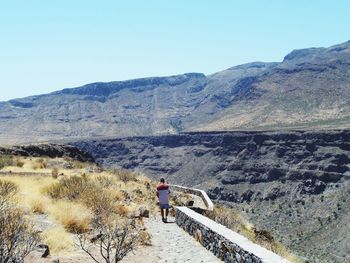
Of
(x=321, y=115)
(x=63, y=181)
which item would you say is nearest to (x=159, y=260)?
(x=63, y=181)

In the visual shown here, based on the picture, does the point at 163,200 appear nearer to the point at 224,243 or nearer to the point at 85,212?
the point at 85,212

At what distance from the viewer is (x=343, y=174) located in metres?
111

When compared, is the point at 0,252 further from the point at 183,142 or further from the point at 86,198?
the point at 183,142

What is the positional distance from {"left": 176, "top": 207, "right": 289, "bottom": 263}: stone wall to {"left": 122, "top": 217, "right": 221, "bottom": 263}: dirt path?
194 millimetres

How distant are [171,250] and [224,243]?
2.55 meters

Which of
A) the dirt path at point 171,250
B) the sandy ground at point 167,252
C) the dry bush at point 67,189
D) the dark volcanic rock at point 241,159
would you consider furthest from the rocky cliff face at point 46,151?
the dark volcanic rock at point 241,159

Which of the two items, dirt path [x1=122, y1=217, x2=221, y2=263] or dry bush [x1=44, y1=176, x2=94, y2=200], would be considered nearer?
dirt path [x1=122, y1=217, x2=221, y2=263]

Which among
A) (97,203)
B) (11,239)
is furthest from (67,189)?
(11,239)

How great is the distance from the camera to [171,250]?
13352 millimetres

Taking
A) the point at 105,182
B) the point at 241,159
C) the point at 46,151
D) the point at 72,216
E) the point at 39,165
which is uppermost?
the point at 72,216

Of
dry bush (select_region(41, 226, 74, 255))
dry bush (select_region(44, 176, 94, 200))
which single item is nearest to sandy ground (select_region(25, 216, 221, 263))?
dry bush (select_region(41, 226, 74, 255))

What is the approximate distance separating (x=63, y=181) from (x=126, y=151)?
16294 centimetres

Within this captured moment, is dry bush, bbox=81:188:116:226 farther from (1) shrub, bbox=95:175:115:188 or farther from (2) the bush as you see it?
(2) the bush

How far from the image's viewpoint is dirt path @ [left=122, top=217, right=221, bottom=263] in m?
12.0
